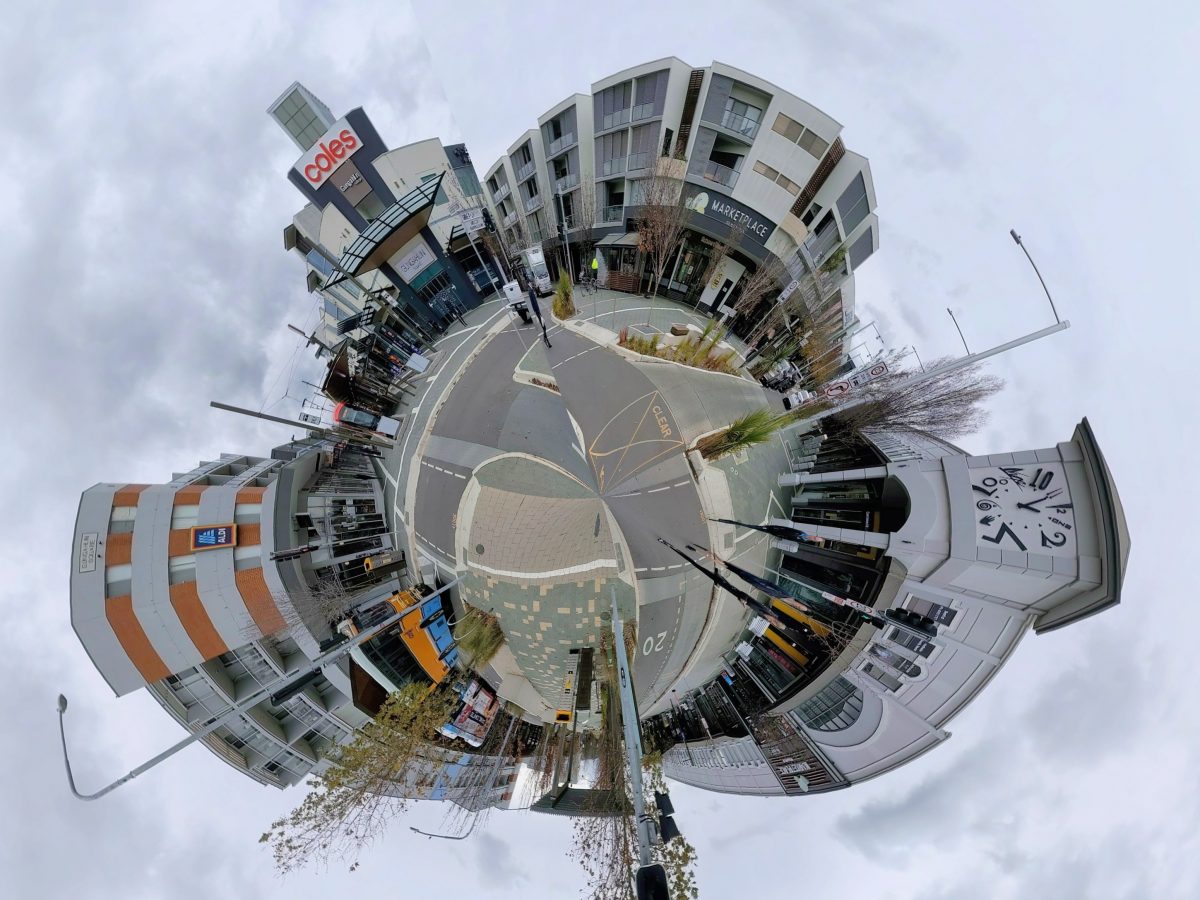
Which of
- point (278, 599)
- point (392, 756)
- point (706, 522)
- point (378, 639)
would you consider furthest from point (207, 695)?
point (706, 522)

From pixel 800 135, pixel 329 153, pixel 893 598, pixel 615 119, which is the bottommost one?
pixel 893 598

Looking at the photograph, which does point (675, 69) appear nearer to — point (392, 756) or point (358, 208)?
→ point (358, 208)

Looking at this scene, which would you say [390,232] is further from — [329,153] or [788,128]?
[788,128]

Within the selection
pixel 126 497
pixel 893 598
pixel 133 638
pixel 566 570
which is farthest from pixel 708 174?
pixel 133 638

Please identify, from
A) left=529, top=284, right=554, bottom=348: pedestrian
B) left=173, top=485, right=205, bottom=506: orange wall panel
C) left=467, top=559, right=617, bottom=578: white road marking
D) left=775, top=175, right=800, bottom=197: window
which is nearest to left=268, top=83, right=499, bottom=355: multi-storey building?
left=529, top=284, right=554, bottom=348: pedestrian

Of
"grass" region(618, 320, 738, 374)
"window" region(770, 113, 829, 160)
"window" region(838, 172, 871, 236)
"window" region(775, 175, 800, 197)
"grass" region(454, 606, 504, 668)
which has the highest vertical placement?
"window" region(770, 113, 829, 160)

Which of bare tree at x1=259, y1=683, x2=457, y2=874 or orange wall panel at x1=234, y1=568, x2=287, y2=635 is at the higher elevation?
orange wall panel at x1=234, y1=568, x2=287, y2=635

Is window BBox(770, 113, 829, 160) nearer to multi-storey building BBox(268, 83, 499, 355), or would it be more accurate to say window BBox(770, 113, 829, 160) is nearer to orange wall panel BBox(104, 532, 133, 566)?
multi-storey building BBox(268, 83, 499, 355)
